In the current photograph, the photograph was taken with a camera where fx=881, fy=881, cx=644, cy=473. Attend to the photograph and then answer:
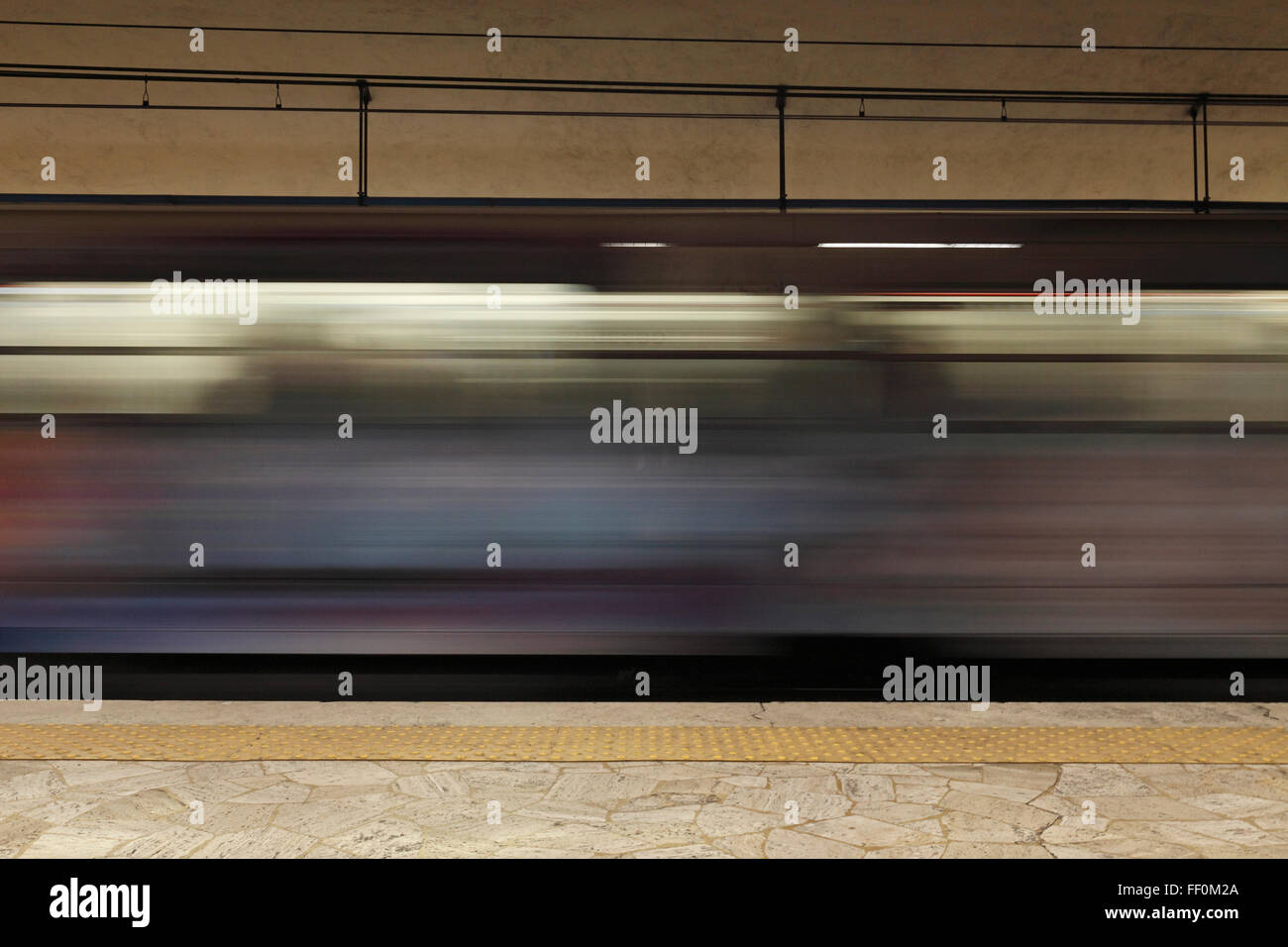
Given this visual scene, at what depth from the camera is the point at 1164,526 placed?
10.9 ft

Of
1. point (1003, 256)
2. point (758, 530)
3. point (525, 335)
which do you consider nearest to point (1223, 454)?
point (1003, 256)

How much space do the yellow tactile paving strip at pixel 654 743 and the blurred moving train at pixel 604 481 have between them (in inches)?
15.9

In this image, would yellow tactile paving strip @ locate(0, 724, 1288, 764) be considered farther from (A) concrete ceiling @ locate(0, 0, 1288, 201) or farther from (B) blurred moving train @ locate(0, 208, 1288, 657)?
(A) concrete ceiling @ locate(0, 0, 1288, 201)

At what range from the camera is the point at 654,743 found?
11.5ft

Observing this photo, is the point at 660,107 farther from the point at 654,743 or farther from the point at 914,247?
the point at 654,743

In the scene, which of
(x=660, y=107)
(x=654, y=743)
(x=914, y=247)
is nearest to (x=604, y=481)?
(x=654, y=743)

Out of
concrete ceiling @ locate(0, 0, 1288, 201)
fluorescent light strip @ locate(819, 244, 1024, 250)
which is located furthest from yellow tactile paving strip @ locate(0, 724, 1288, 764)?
concrete ceiling @ locate(0, 0, 1288, 201)

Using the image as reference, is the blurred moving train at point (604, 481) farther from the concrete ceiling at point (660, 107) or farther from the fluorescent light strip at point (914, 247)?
the concrete ceiling at point (660, 107)

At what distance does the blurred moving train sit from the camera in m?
3.29

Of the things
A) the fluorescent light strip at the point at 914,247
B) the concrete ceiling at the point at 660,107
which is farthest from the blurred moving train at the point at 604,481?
the concrete ceiling at the point at 660,107

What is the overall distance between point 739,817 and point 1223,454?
2.27 m

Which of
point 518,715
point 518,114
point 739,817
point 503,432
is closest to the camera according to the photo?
point 739,817

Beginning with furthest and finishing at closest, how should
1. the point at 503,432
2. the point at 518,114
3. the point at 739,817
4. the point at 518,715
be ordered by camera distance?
the point at 518,114, the point at 518,715, the point at 503,432, the point at 739,817

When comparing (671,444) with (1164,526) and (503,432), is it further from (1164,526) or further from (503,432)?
(1164,526)
